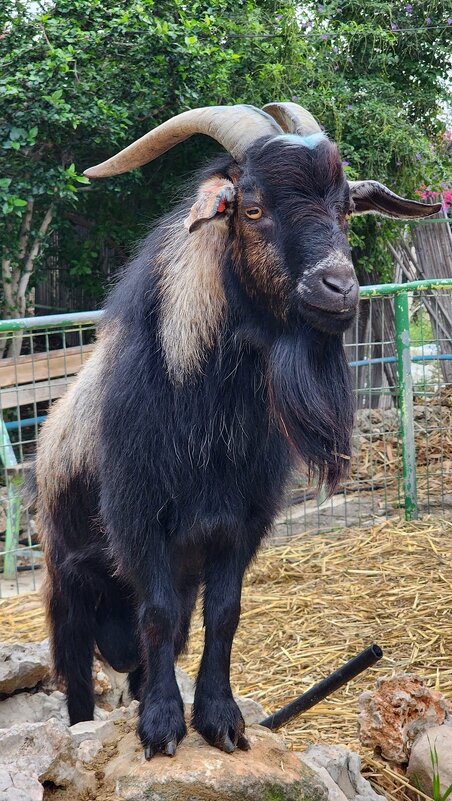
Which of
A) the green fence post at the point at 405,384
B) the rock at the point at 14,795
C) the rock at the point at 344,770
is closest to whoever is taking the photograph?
the rock at the point at 14,795

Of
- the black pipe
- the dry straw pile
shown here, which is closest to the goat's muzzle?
the black pipe

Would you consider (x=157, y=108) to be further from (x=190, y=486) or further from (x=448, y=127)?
(x=190, y=486)

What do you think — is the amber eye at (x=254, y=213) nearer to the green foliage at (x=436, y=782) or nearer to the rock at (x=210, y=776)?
the rock at (x=210, y=776)

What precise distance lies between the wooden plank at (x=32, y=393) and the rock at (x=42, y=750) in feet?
10.4

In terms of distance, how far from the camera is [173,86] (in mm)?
7660

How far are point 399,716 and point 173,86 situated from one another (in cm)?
563

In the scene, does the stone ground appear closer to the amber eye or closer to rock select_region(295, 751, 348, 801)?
rock select_region(295, 751, 348, 801)

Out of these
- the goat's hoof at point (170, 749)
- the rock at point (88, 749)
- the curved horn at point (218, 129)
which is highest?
the curved horn at point (218, 129)

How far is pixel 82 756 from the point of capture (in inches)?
118

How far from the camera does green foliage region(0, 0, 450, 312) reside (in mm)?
7273

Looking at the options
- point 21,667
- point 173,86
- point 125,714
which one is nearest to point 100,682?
point 21,667

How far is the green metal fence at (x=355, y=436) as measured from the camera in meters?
6.06

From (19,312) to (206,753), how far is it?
5662 millimetres

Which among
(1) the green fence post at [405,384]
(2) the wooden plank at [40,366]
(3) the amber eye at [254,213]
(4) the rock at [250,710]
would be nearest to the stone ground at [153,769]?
(4) the rock at [250,710]
